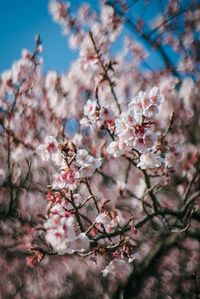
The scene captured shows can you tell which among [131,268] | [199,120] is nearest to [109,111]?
[131,268]

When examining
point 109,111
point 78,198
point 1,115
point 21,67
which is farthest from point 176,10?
point 78,198

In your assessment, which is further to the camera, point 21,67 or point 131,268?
point 21,67

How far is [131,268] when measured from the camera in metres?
5.15

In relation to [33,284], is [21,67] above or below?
above

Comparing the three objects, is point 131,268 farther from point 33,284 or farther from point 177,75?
point 177,75

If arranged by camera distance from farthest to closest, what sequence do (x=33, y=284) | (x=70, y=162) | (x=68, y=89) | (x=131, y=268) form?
(x=68, y=89) < (x=33, y=284) < (x=131, y=268) < (x=70, y=162)

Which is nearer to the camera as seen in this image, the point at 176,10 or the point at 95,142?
the point at 95,142

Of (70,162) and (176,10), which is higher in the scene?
(176,10)

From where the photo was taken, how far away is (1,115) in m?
6.18

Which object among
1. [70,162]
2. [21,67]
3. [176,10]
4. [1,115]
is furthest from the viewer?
[176,10]

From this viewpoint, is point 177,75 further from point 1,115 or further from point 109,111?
point 109,111

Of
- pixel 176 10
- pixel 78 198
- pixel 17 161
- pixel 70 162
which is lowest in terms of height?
pixel 78 198

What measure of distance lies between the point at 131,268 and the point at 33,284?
71.9 inches

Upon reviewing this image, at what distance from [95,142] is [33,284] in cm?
315
